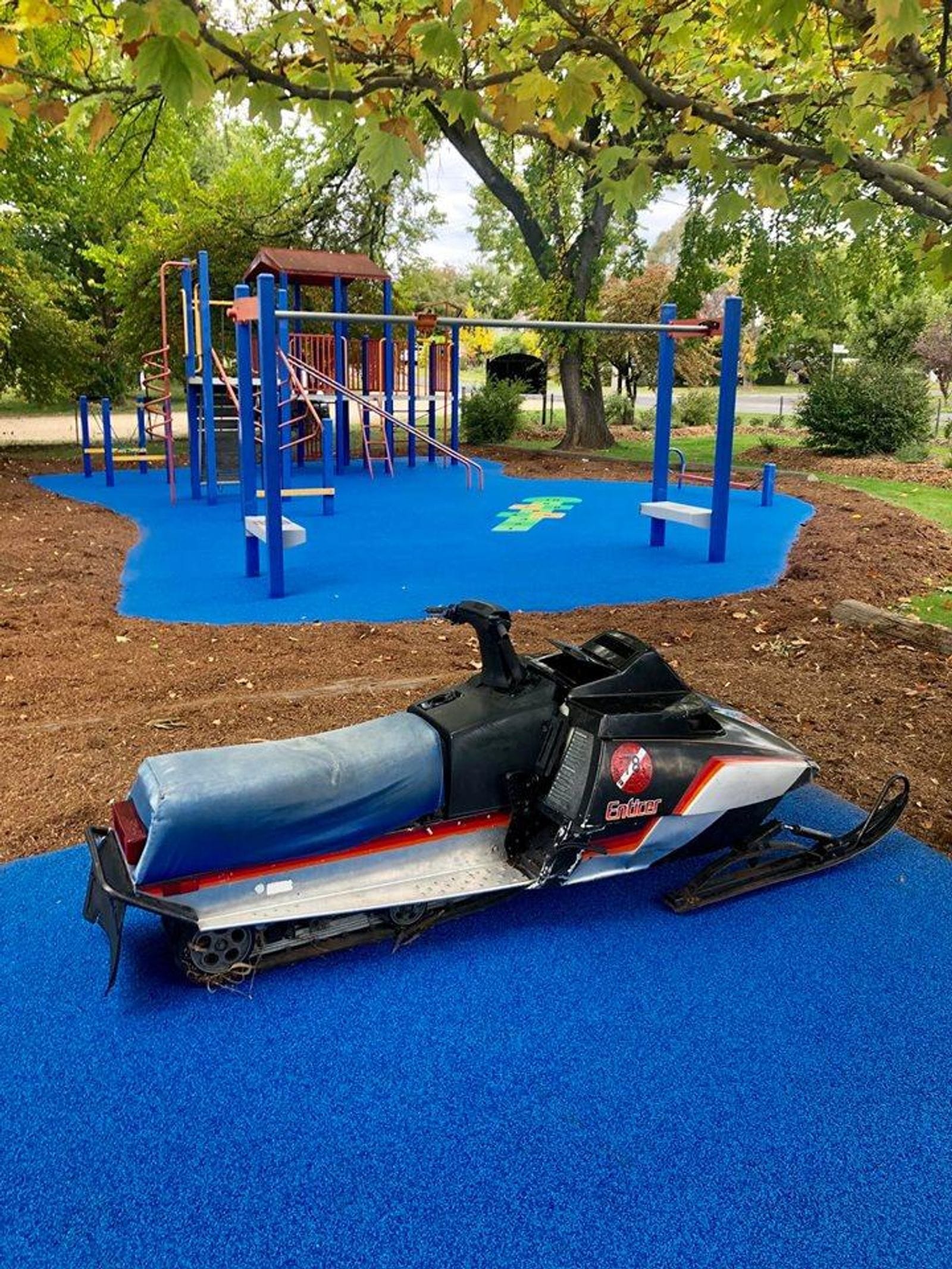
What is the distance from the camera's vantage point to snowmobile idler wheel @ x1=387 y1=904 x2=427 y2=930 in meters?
3.07

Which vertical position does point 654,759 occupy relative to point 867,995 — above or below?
above

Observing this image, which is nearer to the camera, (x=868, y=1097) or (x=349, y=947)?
(x=868, y=1097)

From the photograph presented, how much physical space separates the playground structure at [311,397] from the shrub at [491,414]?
68 cm

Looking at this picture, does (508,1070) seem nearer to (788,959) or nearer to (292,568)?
(788,959)

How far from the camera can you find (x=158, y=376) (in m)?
15.5

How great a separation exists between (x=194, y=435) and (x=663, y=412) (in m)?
8.05

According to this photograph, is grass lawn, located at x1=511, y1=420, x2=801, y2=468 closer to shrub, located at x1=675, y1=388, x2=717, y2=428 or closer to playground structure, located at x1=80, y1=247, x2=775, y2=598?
playground structure, located at x1=80, y1=247, x2=775, y2=598

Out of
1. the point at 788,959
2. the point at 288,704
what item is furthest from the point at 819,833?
the point at 288,704

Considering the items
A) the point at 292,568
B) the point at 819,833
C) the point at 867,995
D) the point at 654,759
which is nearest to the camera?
the point at 867,995

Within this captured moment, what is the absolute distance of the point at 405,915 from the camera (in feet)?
10.1

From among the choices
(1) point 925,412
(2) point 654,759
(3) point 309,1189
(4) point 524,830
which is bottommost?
(3) point 309,1189

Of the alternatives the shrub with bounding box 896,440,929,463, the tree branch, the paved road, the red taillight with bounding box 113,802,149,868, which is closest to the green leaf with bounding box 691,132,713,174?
the red taillight with bounding box 113,802,149,868

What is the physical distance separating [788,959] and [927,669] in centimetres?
314

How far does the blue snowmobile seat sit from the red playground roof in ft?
53.6
